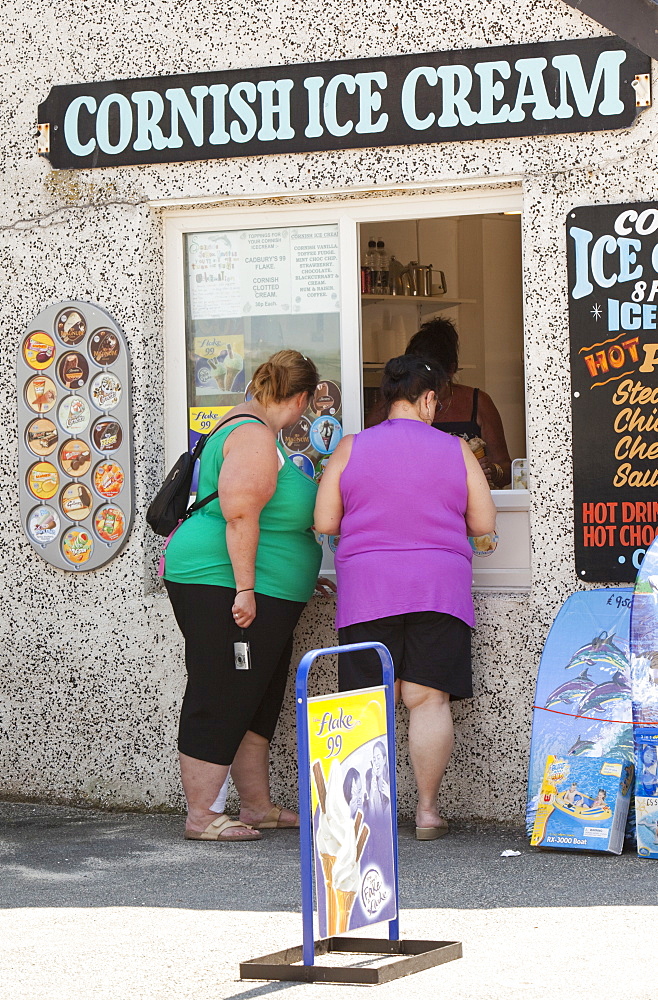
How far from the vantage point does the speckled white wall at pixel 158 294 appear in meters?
5.67

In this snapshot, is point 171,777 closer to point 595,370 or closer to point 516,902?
point 516,902

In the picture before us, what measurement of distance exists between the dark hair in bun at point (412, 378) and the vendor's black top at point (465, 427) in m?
0.84

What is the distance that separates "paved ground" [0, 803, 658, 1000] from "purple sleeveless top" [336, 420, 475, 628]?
927 millimetres

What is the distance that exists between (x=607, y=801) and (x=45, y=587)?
8.70ft

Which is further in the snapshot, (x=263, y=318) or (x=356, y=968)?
(x=263, y=318)

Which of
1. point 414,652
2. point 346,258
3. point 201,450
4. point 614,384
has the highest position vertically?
point 346,258

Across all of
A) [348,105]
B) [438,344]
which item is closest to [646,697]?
[438,344]

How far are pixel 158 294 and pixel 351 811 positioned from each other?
3.19 meters

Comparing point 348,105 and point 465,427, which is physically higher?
point 348,105

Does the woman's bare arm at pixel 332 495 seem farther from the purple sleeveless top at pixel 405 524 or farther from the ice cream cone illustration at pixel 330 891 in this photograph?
the ice cream cone illustration at pixel 330 891

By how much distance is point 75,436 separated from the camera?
6293 millimetres

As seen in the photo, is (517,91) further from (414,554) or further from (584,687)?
(584,687)

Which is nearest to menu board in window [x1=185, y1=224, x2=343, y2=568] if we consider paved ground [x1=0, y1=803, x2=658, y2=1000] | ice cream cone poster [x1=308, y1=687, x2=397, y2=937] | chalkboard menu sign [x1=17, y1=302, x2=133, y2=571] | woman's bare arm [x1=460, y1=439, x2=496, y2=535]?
chalkboard menu sign [x1=17, y1=302, x2=133, y2=571]

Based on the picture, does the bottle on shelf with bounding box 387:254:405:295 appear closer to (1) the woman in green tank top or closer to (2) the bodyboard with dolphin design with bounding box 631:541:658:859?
(1) the woman in green tank top
